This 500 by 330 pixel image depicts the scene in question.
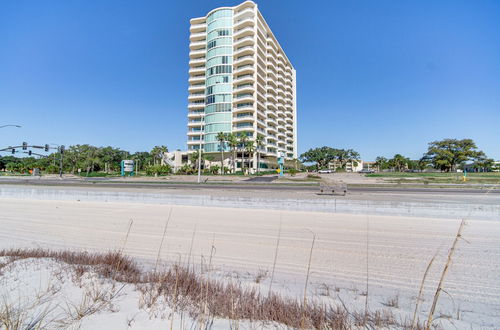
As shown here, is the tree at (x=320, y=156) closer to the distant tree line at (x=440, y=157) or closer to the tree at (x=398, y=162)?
the distant tree line at (x=440, y=157)

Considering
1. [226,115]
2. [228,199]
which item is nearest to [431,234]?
[228,199]

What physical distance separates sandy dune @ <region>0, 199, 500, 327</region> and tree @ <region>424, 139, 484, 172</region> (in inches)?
3325

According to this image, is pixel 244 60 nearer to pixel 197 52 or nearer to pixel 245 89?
pixel 245 89

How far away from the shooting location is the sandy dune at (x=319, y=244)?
4371 mm

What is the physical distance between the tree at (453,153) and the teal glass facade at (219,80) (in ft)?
227

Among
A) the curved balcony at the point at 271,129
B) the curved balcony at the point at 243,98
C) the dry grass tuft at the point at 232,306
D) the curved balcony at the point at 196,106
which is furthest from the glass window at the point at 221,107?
the dry grass tuft at the point at 232,306

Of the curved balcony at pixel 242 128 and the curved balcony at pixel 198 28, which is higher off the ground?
the curved balcony at pixel 198 28

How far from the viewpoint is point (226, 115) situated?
212 ft

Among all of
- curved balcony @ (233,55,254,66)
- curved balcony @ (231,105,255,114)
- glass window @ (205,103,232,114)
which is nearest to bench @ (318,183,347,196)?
curved balcony @ (231,105,255,114)

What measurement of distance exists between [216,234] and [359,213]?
272 inches

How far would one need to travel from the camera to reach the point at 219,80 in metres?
65.4

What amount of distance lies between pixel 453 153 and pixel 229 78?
7532 centimetres

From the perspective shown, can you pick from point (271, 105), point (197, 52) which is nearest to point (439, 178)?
point (271, 105)

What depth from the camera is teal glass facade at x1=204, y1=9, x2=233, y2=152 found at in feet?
212
